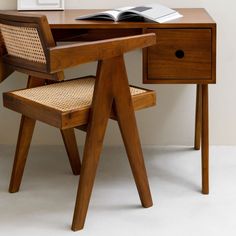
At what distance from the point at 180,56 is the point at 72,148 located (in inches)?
23.9

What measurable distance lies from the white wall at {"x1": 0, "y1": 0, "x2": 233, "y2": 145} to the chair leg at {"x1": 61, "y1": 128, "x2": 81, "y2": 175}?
1.24 ft

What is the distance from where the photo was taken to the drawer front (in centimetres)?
208

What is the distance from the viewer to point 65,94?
209 cm

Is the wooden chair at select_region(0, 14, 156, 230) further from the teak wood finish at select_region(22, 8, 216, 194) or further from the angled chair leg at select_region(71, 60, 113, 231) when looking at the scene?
the teak wood finish at select_region(22, 8, 216, 194)

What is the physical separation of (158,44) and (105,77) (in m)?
0.30

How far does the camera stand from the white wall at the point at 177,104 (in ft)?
8.55

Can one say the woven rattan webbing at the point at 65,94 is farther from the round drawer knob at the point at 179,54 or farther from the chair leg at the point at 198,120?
the chair leg at the point at 198,120

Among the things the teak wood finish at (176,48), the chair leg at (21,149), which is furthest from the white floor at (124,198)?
the teak wood finish at (176,48)

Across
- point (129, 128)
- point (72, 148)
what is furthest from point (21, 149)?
point (129, 128)

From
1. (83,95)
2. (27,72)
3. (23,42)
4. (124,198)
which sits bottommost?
(124,198)

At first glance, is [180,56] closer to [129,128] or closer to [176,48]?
[176,48]

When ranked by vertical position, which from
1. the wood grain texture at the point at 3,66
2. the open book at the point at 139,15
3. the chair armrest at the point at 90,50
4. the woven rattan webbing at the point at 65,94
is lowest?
the woven rattan webbing at the point at 65,94

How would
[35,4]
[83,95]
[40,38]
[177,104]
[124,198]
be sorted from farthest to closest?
[177,104] → [35,4] → [124,198] → [83,95] → [40,38]

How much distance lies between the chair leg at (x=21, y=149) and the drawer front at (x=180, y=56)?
0.49 meters
